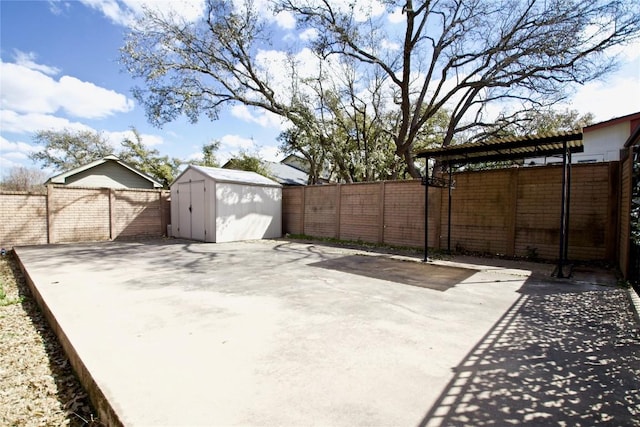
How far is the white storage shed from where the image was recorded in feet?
33.2

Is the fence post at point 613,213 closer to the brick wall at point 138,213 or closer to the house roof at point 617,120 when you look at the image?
the house roof at point 617,120

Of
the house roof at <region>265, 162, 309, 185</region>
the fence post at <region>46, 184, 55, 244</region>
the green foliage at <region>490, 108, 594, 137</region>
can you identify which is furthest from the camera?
the house roof at <region>265, 162, 309, 185</region>

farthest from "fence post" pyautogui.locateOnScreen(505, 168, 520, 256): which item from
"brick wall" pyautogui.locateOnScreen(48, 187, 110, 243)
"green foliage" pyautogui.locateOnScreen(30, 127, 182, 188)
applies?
"green foliage" pyautogui.locateOnScreen(30, 127, 182, 188)

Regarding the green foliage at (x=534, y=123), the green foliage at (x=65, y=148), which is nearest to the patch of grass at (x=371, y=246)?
the green foliage at (x=534, y=123)

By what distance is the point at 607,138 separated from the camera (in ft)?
39.2

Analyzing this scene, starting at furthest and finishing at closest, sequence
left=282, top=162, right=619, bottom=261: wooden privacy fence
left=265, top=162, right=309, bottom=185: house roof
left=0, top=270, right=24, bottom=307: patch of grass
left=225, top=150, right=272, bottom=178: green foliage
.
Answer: left=265, top=162, right=309, bottom=185: house roof, left=225, top=150, right=272, bottom=178: green foliage, left=282, top=162, right=619, bottom=261: wooden privacy fence, left=0, top=270, right=24, bottom=307: patch of grass

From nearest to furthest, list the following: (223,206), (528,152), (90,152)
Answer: (528,152)
(223,206)
(90,152)

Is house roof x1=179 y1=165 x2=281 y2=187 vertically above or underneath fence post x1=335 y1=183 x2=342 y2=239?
above

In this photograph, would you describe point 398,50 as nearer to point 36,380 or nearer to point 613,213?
point 613,213

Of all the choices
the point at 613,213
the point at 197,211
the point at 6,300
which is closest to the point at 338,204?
the point at 197,211

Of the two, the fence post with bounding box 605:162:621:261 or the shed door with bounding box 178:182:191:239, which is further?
the shed door with bounding box 178:182:191:239

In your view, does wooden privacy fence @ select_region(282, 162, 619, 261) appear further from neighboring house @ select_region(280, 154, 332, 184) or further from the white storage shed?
neighboring house @ select_region(280, 154, 332, 184)

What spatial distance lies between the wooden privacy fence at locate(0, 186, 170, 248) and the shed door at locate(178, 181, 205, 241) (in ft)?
3.36

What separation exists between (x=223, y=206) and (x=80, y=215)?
4.56 m
